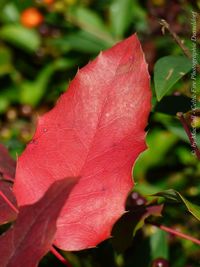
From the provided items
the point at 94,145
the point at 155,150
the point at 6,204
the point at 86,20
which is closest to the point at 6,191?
the point at 6,204

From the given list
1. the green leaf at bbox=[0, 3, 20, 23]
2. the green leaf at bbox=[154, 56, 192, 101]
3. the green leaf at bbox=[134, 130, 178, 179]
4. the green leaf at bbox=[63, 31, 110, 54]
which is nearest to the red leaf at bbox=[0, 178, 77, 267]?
the green leaf at bbox=[154, 56, 192, 101]

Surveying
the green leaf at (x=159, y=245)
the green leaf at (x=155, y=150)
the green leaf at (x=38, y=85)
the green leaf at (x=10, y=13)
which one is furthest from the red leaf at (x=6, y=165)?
the green leaf at (x=10, y=13)

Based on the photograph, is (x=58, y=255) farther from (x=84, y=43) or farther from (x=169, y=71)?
(x=84, y=43)

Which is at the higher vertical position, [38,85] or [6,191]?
[6,191]

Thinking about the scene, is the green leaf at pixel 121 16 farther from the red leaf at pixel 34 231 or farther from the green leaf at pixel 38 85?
the red leaf at pixel 34 231

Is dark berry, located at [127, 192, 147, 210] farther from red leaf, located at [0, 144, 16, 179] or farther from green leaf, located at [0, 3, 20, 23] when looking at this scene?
green leaf, located at [0, 3, 20, 23]

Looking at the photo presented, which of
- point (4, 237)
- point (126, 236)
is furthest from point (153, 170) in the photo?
point (4, 237)
